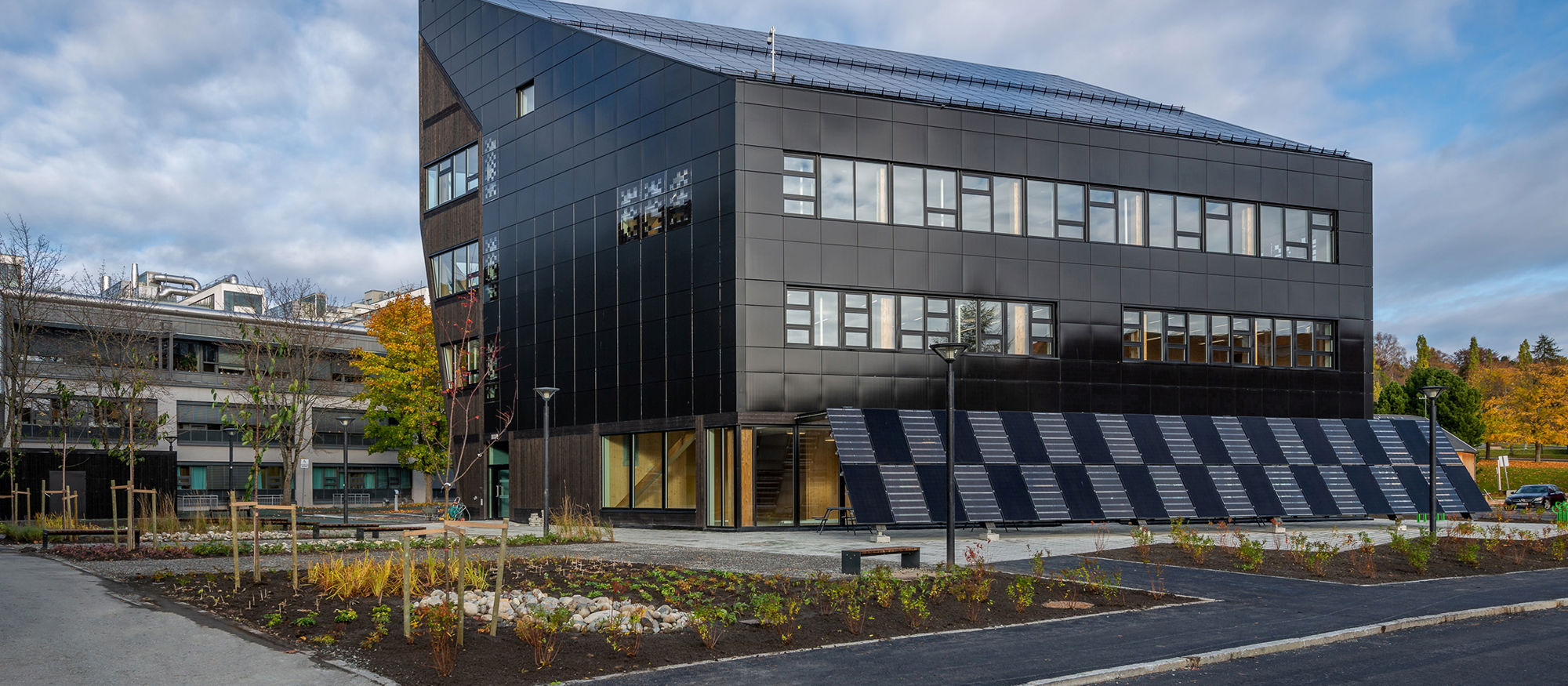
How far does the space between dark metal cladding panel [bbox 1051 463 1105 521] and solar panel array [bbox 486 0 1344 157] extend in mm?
11403

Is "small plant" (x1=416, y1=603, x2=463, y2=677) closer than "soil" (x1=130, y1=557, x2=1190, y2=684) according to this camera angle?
Yes

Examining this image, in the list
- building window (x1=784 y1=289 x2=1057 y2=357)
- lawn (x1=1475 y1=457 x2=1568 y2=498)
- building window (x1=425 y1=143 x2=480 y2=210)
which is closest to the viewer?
building window (x1=784 y1=289 x2=1057 y2=357)

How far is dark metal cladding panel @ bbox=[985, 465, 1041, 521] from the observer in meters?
26.8

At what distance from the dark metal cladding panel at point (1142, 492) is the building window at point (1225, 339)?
6931mm

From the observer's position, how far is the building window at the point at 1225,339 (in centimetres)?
3609

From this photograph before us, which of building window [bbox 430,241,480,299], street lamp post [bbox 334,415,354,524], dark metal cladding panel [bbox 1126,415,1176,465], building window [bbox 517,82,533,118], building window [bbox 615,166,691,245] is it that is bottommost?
street lamp post [bbox 334,415,354,524]

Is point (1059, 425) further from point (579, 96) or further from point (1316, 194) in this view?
point (579, 96)

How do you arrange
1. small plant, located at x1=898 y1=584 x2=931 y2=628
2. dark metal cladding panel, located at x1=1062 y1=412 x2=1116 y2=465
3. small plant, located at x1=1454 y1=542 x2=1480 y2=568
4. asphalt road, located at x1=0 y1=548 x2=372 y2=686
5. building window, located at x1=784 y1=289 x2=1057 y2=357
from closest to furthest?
asphalt road, located at x1=0 y1=548 x2=372 y2=686 < small plant, located at x1=898 y1=584 x2=931 y2=628 < small plant, located at x1=1454 y1=542 x2=1480 y2=568 < dark metal cladding panel, located at x1=1062 y1=412 x2=1116 y2=465 < building window, located at x1=784 y1=289 x2=1057 y2=357

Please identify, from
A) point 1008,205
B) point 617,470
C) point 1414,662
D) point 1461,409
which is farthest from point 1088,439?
point 1461,409

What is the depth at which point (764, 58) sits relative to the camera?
38750mm

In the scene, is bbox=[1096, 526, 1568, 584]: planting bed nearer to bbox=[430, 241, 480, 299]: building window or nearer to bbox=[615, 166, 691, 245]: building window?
bbox=[615, 166, 691, 245]: building window

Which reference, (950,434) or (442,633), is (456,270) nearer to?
(950,434)

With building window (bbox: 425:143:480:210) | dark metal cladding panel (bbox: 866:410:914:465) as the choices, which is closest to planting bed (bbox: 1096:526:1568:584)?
dark metal cladding panel (bbox: 866:410:914:465)

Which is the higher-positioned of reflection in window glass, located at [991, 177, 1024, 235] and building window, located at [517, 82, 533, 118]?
building window, located at [517, 82, 533, 118]
